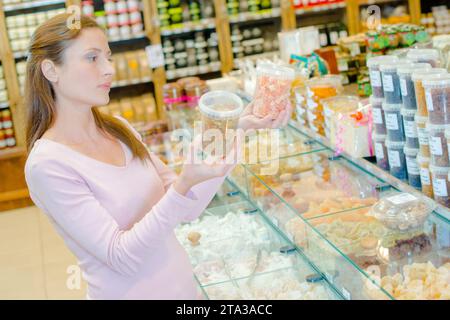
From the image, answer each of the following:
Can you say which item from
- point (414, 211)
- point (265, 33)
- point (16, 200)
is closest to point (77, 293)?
point (16, 200)

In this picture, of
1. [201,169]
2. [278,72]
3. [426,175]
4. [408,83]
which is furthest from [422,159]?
[201,169]

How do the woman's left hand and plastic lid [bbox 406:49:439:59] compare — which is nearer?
the woman's left hand

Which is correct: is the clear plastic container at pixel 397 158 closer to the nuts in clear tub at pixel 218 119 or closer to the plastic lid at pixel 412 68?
the plastic lid at pixel 412 68

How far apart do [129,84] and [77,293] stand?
2.75 m

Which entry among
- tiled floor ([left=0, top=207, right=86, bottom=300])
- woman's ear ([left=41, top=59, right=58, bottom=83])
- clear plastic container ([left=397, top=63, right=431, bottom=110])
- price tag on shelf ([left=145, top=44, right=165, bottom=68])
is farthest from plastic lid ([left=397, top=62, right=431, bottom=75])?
price tag on shelf ([left=145, top=44, right=165, bottom=68])

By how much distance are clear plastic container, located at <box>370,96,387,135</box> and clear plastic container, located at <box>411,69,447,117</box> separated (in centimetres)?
30

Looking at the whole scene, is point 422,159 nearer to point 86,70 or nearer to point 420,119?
point 420,119

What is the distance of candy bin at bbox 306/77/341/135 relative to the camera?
10.6ft

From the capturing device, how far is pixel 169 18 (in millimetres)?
6527

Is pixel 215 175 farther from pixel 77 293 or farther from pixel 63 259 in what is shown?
pixel 63 259

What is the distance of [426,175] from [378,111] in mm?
410

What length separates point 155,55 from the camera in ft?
20.8

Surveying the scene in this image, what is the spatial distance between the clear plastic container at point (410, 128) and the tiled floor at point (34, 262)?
2.52 m

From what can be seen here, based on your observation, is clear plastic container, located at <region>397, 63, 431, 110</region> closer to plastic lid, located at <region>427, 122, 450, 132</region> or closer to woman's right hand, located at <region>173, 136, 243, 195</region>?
plastic lid, located at <region>427, 122, 450, 132</region>
